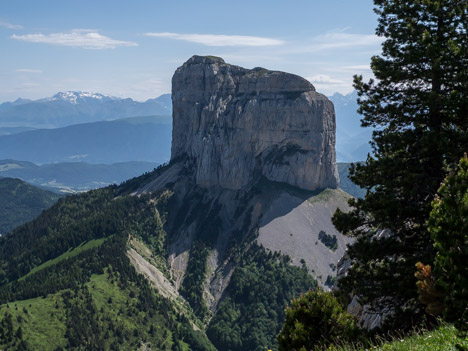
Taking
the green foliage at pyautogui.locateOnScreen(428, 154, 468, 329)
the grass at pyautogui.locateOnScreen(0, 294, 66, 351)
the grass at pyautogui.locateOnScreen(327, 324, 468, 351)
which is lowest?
the grass at pyautogui.locateOnScreen(0, 294, 66, 351)

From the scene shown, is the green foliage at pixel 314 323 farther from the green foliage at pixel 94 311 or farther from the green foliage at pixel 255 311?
the green foliage at pixel 255 311

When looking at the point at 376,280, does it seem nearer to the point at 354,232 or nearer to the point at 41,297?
the point at 354,232

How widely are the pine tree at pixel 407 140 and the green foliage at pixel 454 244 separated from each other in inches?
399

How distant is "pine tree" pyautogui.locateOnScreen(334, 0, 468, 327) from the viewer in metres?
29.3

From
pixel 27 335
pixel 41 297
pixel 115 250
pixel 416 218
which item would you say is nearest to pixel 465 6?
pixel 416 218

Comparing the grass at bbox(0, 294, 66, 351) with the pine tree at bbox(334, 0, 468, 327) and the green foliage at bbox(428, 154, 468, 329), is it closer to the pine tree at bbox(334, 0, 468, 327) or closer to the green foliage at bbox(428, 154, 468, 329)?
the pine tree at bbox(334, 0, 468, 327)

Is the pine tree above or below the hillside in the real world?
above

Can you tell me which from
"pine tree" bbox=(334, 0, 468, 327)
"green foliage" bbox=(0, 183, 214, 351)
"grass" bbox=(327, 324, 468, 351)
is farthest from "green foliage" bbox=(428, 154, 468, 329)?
"green foliage" bbox=(0, 183, 214, 351)

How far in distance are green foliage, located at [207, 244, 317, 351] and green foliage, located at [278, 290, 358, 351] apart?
14122 cm

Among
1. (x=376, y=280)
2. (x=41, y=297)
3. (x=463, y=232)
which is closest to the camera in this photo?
(x=463, y=232)

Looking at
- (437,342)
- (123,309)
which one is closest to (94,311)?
(123,309)

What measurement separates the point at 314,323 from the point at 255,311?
6286 inches

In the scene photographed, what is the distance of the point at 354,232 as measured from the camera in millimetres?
33812

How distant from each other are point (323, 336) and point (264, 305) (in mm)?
167219
